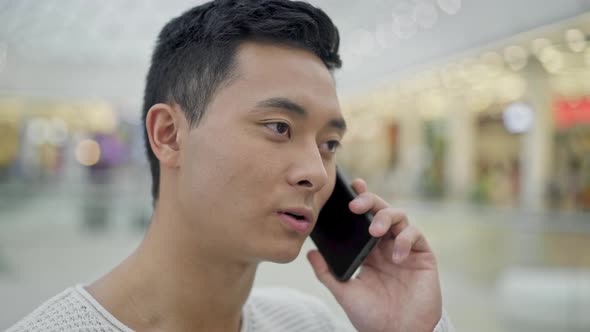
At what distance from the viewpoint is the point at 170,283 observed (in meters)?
1.32

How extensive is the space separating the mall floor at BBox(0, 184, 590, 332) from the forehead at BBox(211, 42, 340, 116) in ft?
15.1

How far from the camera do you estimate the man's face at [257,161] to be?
4.03ft

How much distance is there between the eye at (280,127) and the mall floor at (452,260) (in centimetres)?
462

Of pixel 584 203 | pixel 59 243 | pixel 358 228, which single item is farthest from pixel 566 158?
pixel 358 228

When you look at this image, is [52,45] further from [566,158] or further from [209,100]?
[566,158]

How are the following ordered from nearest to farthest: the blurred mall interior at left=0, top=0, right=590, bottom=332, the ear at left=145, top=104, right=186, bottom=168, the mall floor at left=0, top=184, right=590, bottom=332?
1. the ear at left=145, top=104, right=186, bottom=168
2. the blurred mall interior at left=0, top=0, right=590, bottom=332
3. the mall floor at left=0, top=184, right=590, bottom=332

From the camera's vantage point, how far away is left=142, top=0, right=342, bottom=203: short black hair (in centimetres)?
131

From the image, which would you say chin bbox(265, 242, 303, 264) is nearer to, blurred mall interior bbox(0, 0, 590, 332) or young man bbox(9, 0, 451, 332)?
young man bbox(9, 0, 451, 332)

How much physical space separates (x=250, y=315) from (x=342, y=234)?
0.39 metres

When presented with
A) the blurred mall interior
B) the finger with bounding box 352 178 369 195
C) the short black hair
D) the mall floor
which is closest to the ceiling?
the blurred mall interior

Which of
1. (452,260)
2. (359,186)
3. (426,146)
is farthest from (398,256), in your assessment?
(426,146)

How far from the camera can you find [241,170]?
4.02ft

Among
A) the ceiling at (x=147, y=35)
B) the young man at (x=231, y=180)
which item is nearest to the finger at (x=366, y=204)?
the young man at (x=231, y=180)

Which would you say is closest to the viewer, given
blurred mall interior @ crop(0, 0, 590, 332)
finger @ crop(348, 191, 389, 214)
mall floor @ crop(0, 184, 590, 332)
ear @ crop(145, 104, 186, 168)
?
ear @ crop(145, 104, 186, 168)
